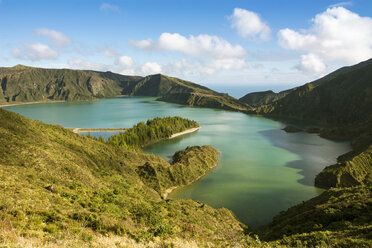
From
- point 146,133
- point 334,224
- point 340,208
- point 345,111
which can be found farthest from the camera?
point 345,111

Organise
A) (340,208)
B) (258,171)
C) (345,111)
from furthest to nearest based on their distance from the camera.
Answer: (345,111)
(258,171)
(340,208)

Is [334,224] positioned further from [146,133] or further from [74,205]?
[146,133]

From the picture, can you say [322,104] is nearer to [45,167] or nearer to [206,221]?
[206,221]

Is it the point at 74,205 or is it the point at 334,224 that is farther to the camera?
the point at 334,224

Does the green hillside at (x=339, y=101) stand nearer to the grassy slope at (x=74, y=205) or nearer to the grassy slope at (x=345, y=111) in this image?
the grassy slope at (x=345, y=111)

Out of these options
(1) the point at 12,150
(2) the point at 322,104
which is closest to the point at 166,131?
(1) the point at 12,150

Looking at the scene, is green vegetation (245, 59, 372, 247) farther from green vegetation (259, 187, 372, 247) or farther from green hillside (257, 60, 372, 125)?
green hillside (257, 60, 372, 125)

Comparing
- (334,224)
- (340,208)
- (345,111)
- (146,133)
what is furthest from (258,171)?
(345,111)

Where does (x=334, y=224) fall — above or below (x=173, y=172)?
above

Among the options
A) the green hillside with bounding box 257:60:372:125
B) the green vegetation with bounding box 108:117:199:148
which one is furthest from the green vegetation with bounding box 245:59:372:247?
the green vegetation with bounding box 108:117:199:148
